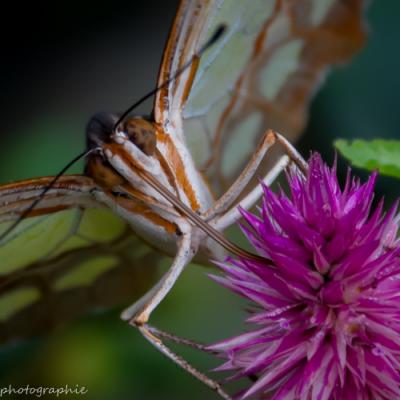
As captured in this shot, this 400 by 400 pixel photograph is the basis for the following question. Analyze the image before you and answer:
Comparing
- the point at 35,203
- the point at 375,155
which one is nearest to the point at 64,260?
the point at 35,203

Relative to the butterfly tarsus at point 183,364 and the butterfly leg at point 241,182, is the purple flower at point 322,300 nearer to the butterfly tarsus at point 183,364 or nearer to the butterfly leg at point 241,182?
the butterfly tarsus at point 183,364

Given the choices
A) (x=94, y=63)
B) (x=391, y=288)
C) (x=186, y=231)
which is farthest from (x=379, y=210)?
(x=94, y=63)

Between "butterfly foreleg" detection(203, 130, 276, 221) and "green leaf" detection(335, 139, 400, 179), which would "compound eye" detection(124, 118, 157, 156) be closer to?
"butterfly foreleg" detection(203, 130, 276, 221)

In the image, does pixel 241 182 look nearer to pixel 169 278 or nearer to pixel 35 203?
pixel 169 278

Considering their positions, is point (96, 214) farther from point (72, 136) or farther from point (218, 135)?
point (72, 136)

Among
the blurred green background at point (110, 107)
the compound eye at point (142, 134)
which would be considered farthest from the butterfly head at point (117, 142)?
the blurred green background at point (110, 107)
